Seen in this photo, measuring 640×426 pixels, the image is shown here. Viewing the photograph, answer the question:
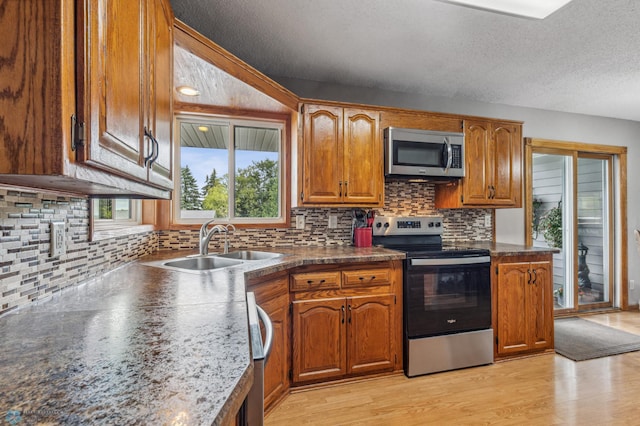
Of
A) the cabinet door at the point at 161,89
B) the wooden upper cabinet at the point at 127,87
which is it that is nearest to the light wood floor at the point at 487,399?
the cabinet door at the point at 161,89

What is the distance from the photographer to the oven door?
235 centimetres

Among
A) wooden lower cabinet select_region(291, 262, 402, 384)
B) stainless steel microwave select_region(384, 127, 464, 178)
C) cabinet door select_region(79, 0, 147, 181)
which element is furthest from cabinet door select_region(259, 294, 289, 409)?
stainless steel microwave select_region(384, 127, 464, 178)

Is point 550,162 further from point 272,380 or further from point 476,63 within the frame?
point 272,380

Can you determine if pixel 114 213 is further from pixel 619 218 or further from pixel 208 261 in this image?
pixel 619 218

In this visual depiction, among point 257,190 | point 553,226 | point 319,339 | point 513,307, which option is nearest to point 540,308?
point 513,307

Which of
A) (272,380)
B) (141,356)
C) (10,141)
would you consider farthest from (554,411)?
(10,141)

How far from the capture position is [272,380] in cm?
190

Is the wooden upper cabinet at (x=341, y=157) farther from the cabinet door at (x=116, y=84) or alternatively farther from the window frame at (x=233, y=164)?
the cabinet door at (x=116, y=84)

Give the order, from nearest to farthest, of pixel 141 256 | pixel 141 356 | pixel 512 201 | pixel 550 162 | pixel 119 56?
pixel 141 356, pixel 119 56, pixel 141 256, pixel 512 201, pixel 550 162

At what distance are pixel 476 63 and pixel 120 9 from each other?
2677 mm

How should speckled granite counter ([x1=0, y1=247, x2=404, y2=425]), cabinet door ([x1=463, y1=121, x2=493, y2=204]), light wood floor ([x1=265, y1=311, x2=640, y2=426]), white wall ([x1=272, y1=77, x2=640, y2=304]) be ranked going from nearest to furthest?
speckled granite counter ([x1=0, y1=247, x2=404, y2=425]) < light wood floor ([x1=265, y1=311, x2=640, y2=426]) < cabinet door ([x1=463, y1=121, x2=493, y2=204]) < white wall ([x1=272, y1=77, x2=640, y2=304])

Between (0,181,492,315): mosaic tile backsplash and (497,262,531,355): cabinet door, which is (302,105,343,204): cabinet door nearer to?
(0,181,492,315): mosaic tile backsplash

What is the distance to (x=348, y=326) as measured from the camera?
2229 millimetres

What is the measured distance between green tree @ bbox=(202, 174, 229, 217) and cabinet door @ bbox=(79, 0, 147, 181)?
178cm
